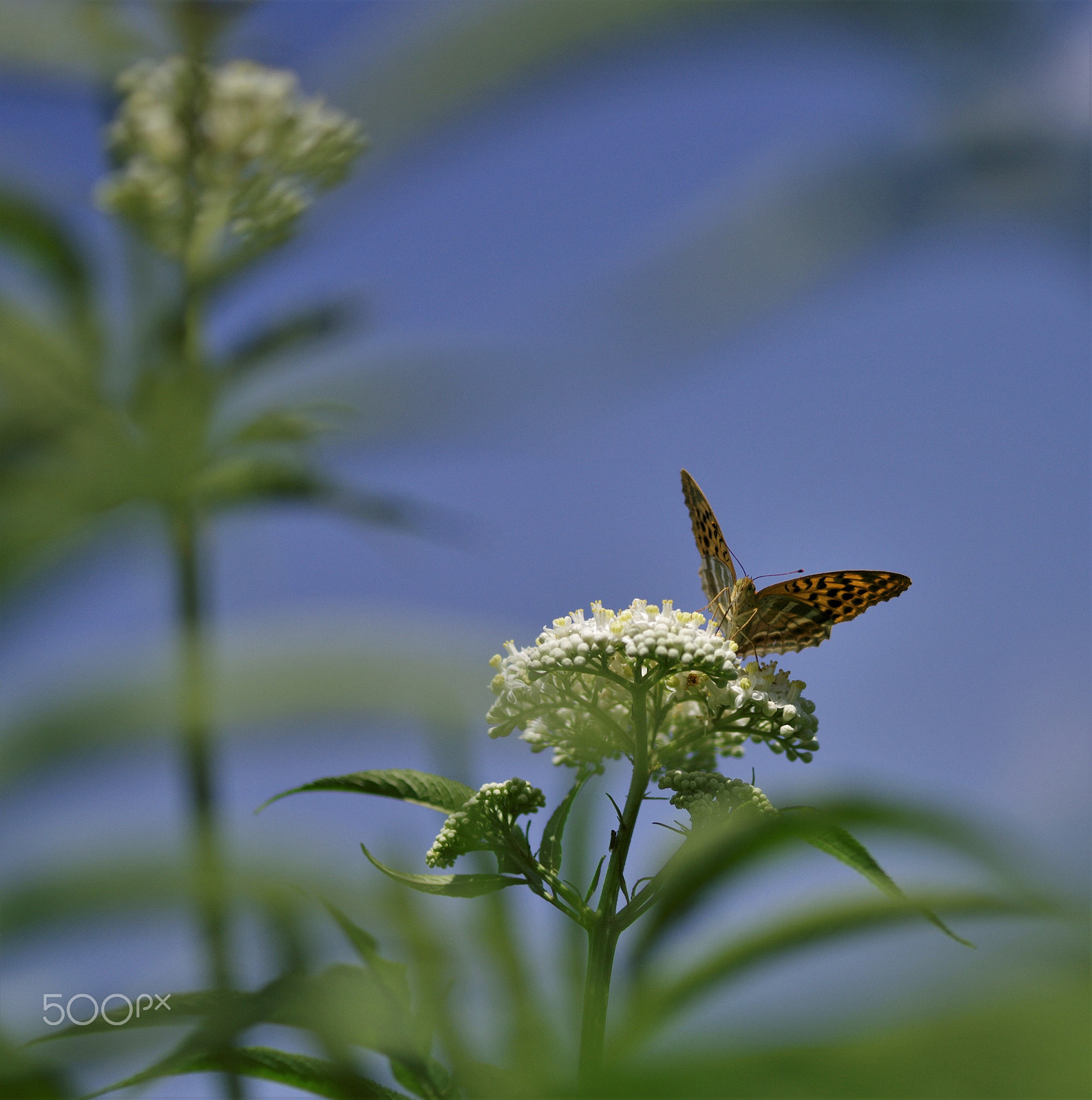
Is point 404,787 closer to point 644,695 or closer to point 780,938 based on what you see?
point 644,695

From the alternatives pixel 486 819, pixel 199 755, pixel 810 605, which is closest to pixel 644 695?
pixel 486 819

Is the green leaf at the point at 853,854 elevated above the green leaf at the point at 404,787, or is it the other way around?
the green leaf at the point at 404,787

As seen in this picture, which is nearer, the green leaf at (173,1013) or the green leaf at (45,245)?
the green leaf at (173,1013)

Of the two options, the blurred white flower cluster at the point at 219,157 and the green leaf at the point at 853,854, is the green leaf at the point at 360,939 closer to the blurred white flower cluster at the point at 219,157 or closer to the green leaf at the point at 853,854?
the green leaf at the point at 853,854

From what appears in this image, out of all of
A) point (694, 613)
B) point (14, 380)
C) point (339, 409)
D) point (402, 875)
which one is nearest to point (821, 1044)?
point (402, 875)

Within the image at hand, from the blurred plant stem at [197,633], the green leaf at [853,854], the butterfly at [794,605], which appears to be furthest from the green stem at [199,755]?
the butterfly at [794,605]

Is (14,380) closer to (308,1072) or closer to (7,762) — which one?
(7,762)
